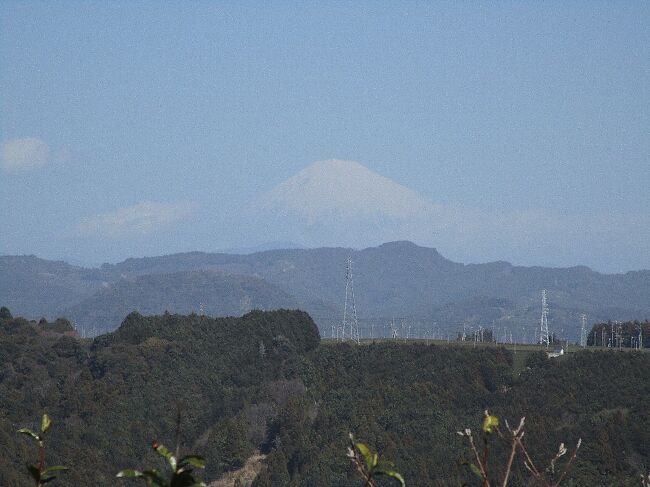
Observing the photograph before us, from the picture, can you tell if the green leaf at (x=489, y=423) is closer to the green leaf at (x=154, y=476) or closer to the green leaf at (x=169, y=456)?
the green leaf at (x=169, y=456)

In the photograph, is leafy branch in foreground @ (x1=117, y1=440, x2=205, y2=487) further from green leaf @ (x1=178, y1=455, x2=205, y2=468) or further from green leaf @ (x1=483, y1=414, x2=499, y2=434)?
green leaf @ (x1=483, y1=414, x2=499, y2=434)

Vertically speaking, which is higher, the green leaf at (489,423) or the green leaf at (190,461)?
the green leaf at (489,423)

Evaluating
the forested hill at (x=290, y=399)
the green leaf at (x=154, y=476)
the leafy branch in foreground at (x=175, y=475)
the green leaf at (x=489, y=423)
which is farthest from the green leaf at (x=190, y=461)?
the forested hill at (x=290, y=399)

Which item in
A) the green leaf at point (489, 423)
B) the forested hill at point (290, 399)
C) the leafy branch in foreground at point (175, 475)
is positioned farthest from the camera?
the forested hill at point (290, 399)

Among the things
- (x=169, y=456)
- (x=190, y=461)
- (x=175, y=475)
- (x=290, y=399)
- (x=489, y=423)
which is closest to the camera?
(x=175, y=475)

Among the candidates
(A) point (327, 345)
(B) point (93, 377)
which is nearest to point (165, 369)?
(B) point (93, 377)

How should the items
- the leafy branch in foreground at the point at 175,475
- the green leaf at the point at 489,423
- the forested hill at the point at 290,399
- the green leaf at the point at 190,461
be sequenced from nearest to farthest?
the leafy branch in foreground at the point at 175,475 < the green leaf at the point at 190,461 < the green leaf at the point at 489,423 < the forested hill at the point at 290,399

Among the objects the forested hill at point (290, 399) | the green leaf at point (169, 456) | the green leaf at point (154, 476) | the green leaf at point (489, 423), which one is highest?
the green leaf at point (489, 423)

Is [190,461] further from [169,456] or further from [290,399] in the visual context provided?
[290,399]

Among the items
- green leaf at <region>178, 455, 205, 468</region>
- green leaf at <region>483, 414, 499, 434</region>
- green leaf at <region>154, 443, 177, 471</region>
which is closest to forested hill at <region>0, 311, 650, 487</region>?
green leaf at <region>154, 443, 177, 471</region>

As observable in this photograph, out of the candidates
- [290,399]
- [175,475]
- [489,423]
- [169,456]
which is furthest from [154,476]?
[290,399]
